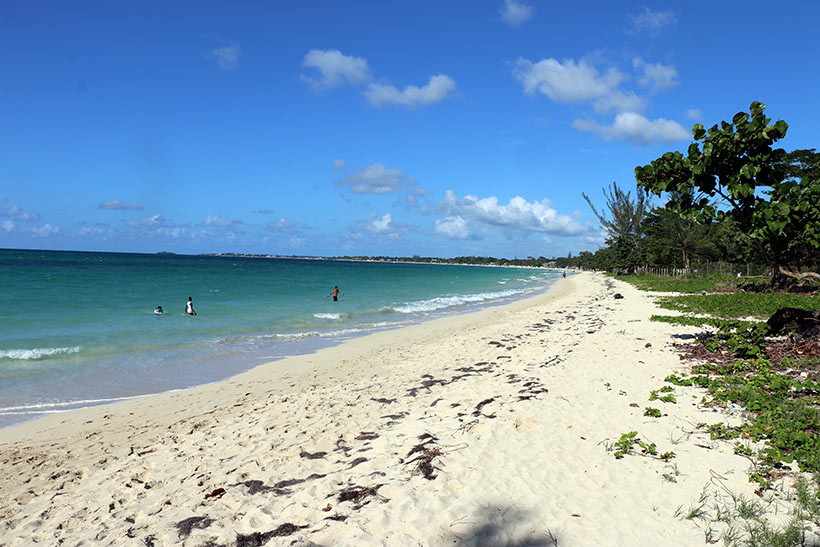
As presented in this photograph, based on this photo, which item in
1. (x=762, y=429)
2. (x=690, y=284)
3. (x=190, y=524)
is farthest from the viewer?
(x=690, y=284)

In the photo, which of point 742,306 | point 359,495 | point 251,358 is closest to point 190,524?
point 359,495

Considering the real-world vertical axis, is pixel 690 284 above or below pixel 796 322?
below

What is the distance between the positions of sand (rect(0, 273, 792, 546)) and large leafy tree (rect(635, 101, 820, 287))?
3.41 m

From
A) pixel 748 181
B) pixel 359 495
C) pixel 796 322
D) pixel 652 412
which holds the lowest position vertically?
pixel 359 495

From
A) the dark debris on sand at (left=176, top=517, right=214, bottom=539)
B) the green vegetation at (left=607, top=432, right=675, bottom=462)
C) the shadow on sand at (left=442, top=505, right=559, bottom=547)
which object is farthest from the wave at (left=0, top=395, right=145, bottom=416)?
the green vegetation at (left=607, top=432, right=675, bottom=462)

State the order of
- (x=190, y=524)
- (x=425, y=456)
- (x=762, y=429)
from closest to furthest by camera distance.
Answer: (x=190, y=524) < (x=762, y=429) < (x=425, y=456)

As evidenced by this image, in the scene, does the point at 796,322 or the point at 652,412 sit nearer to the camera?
the point at 652,412

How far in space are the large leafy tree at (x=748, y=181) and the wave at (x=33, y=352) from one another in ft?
61.4

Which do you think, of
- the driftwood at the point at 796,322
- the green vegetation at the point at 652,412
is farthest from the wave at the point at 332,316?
the green vegetation at the point at 652,412

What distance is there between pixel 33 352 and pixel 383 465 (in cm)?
1535

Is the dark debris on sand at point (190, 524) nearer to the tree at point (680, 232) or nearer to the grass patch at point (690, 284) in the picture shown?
the grass patch at point (690, 284)

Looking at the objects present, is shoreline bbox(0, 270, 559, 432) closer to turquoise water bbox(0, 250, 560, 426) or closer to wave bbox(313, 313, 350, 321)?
turquoise water bbox(0, 250, 560, 426)

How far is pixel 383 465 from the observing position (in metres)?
5.43

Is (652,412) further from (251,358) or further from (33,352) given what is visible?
(33,352)
